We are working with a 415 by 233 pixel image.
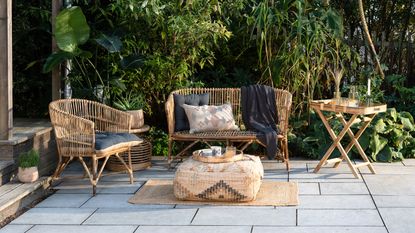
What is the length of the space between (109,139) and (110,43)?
4.11 ft

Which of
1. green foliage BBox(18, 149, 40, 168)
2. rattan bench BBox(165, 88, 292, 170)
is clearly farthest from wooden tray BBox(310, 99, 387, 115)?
green foliage BBox(18, 149, 40, 168)

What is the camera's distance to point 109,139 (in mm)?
5293

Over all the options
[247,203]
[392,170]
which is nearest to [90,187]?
[247,203]

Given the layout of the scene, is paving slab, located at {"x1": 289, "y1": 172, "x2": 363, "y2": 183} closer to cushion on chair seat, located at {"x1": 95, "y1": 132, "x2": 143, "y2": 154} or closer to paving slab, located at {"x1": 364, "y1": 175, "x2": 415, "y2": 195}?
paving slab, located at {"x1": 364, "y1": 175, "x2": 415, "y2": 195}

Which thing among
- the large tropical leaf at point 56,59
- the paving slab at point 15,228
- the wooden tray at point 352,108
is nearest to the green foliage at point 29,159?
the paving slab at point 15,228

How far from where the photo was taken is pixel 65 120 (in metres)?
5.32

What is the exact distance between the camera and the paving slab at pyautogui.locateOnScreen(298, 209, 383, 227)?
4.22 m

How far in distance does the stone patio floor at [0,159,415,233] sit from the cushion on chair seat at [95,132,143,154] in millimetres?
378

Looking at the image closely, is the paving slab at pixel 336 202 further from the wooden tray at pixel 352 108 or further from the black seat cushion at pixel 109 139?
the black seat cushion at pixel 109 139

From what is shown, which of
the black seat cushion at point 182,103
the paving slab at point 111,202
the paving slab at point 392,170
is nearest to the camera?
the paving slab at point 111,202

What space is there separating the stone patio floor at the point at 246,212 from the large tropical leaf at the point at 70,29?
1.33 meters

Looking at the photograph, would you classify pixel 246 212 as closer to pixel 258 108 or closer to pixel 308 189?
pixel 308 189

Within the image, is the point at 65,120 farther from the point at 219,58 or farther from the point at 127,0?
the point at 219,58

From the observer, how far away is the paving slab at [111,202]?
4.77 meters
